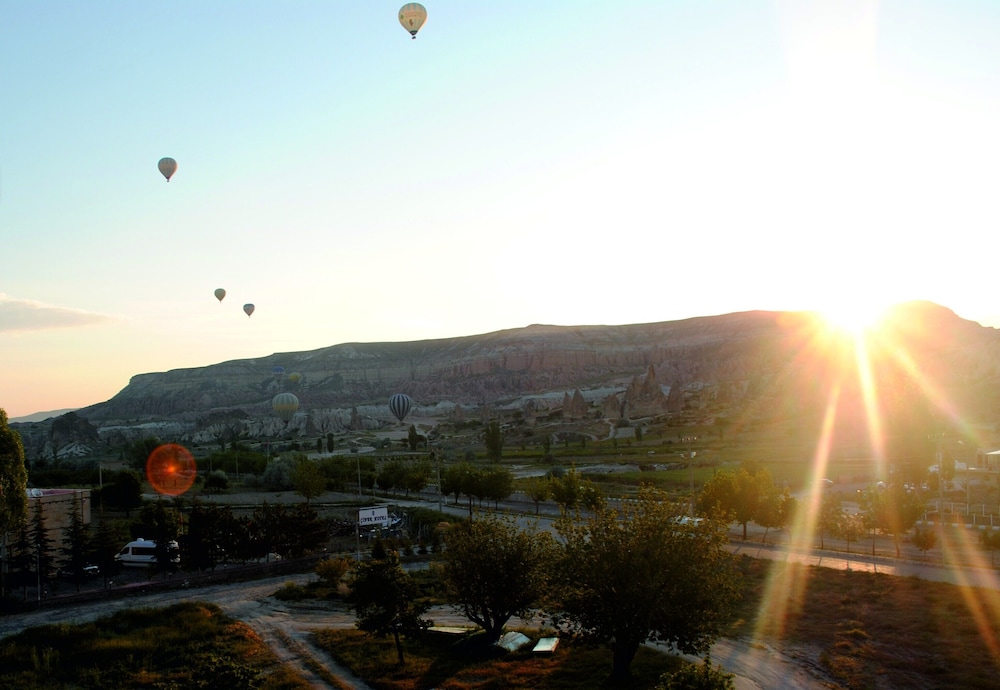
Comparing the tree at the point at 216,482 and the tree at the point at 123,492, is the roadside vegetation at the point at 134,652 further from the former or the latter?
the tree at the point at 216,482

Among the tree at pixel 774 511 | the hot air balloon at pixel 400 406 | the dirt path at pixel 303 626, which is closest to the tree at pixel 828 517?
the tree at pixel 774 511

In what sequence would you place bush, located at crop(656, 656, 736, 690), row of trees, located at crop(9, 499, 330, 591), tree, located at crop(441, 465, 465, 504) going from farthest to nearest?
tree, located at crop(441, 465, 465, 504) < row of trees, located at crop(9, 499, 330, 591) < bush, located at crop(656, 656, 736, 690)

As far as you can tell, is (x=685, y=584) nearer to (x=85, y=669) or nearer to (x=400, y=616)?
(x=400, y=616)

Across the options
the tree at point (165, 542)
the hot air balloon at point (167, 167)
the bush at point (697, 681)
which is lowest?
the tree at point (165, 542)

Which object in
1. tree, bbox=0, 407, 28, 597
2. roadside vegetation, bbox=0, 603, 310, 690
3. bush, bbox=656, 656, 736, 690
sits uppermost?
tree, bbox=0, 407, 28, 597

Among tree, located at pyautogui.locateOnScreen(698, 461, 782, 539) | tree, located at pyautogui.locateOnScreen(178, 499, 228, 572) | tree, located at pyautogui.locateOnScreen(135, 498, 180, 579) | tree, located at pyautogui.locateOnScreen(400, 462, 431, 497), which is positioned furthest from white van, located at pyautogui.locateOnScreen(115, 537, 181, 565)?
tree, located at pyautogui.locateOnScreen(698, 461, 782, 539)

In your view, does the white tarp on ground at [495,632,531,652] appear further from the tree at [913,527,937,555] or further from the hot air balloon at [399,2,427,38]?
the hot air balloon at [399,2,427,38]
